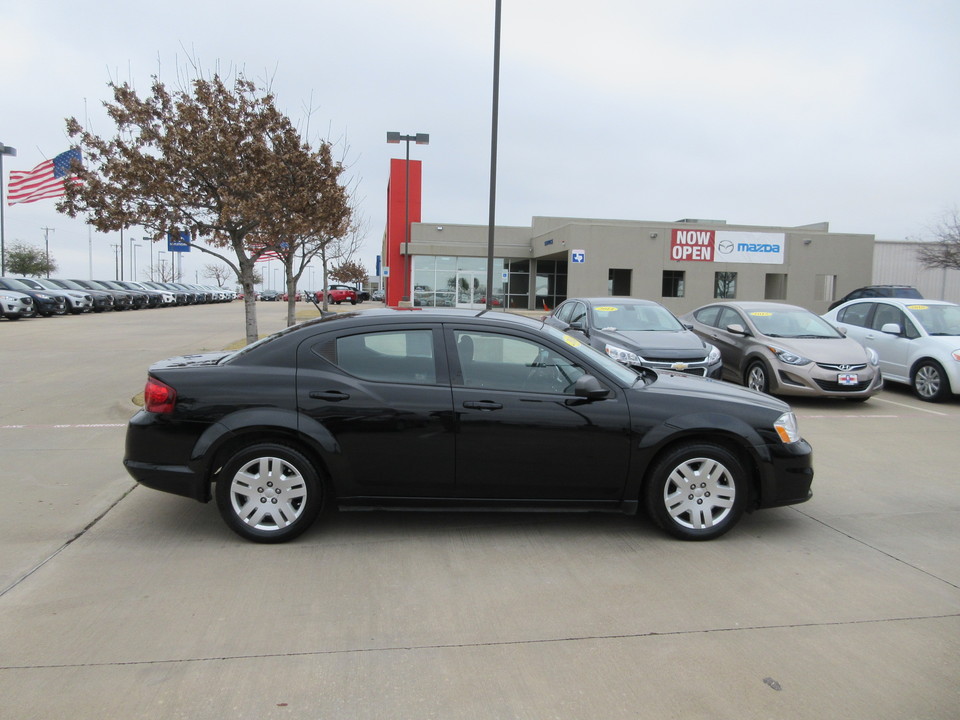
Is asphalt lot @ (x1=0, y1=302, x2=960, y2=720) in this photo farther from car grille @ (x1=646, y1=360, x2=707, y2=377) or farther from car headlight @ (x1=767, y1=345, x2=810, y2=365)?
car headlight @ (x1=767, y1=345, x2=810, y2=365)

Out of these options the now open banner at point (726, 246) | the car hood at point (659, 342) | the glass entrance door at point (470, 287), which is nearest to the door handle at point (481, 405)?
the car hood at point (659, 342)

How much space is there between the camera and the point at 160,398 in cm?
463

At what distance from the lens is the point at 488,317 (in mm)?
4988

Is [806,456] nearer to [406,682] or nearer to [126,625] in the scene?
[406,682]

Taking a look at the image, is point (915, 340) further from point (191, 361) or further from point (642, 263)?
point (642, 263)

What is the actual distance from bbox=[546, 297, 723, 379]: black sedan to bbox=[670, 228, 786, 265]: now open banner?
2204 cm

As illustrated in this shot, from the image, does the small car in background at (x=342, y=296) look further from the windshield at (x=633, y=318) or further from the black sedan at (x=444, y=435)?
the black sedan at (x=444, y=435)

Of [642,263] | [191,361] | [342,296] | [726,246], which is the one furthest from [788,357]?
[342,296]

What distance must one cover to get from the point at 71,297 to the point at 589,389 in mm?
32441

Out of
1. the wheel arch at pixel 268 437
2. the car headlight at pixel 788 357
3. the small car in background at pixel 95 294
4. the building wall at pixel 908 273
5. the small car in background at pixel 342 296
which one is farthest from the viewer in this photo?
the small car in background at pixel 342 296

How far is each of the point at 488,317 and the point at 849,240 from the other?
35.0 meters

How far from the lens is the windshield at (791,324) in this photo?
10.9 meters

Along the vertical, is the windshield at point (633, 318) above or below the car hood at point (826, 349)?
above

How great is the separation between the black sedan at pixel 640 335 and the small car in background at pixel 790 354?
0.60 metres
